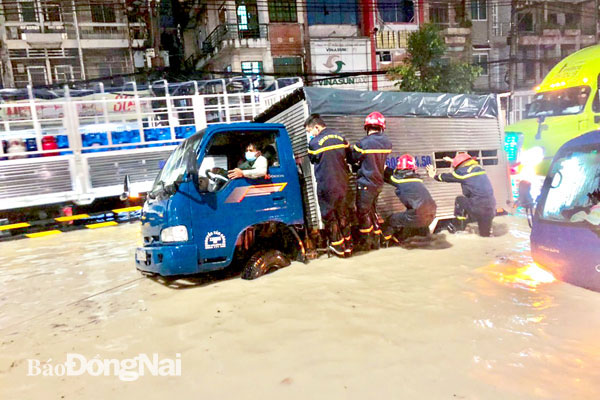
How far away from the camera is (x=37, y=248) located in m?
7.12

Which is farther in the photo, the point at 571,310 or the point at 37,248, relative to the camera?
the point at 37,248

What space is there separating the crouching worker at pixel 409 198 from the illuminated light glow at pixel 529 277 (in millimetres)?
1335

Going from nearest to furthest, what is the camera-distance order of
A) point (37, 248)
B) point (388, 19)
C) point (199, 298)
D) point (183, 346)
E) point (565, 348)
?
1. point (565, 348)
2. point (183, 346)
3. point (199, 298)
4. point (37, 248)
5. point (388, 19)

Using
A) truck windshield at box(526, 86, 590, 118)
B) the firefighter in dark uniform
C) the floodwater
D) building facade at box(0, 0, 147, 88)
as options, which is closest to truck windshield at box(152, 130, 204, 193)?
the floodwater

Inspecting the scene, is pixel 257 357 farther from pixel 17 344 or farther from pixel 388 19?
pixel 388 19

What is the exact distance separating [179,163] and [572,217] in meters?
3.86

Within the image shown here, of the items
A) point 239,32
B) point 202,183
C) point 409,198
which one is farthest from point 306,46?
point 202,183

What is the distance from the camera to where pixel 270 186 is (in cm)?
439

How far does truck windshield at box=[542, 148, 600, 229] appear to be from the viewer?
2992mm

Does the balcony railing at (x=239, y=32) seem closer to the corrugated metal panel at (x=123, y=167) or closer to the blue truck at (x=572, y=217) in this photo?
the corrugated metal panel at (x=123, y=167)

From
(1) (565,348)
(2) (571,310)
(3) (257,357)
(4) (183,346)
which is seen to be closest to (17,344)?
(4) (183,346)

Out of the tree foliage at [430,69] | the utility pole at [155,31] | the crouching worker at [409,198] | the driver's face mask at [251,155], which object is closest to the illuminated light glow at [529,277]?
the crouching worker at [409,198]

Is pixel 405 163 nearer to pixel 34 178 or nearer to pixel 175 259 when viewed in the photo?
pixel 175 259

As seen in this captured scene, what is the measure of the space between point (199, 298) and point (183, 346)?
3.26 ft
